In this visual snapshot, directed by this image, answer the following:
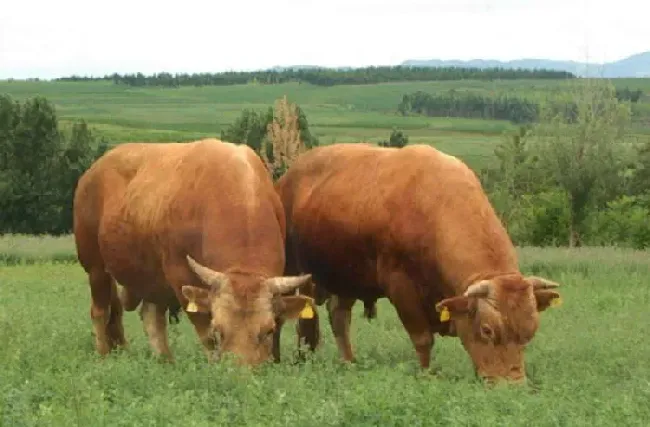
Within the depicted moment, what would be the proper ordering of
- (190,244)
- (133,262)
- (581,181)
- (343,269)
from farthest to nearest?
(581,181) < (343,269) < (133,262) < (190,244)

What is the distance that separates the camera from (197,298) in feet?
34.9

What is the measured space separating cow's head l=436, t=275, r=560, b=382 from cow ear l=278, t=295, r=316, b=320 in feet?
4.49

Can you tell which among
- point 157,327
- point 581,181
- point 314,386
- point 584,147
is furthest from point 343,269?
point 584,147

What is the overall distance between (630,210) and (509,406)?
42.3m

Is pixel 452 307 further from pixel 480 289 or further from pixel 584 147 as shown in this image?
pixel 584 147

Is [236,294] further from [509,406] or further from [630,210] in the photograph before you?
[630,210]

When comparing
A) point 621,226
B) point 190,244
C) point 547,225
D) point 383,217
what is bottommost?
point 621,226

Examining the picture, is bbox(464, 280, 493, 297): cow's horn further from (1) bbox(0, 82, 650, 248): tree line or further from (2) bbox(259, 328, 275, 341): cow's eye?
(1) bbox(0, 82, 650, 248): tree line

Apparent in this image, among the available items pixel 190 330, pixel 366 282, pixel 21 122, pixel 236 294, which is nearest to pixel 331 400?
pixel 236 294

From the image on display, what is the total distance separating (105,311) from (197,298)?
3.62m

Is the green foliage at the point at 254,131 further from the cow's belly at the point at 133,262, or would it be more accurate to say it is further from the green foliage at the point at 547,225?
the cow's belly at the point at 133,262

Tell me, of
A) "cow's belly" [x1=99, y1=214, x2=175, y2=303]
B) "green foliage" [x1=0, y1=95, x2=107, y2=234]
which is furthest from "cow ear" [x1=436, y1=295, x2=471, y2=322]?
"green foliage" [x1=0, y1=95, x2=107, y2=234]

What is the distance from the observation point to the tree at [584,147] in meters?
48.2

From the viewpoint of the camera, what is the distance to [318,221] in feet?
43.5
